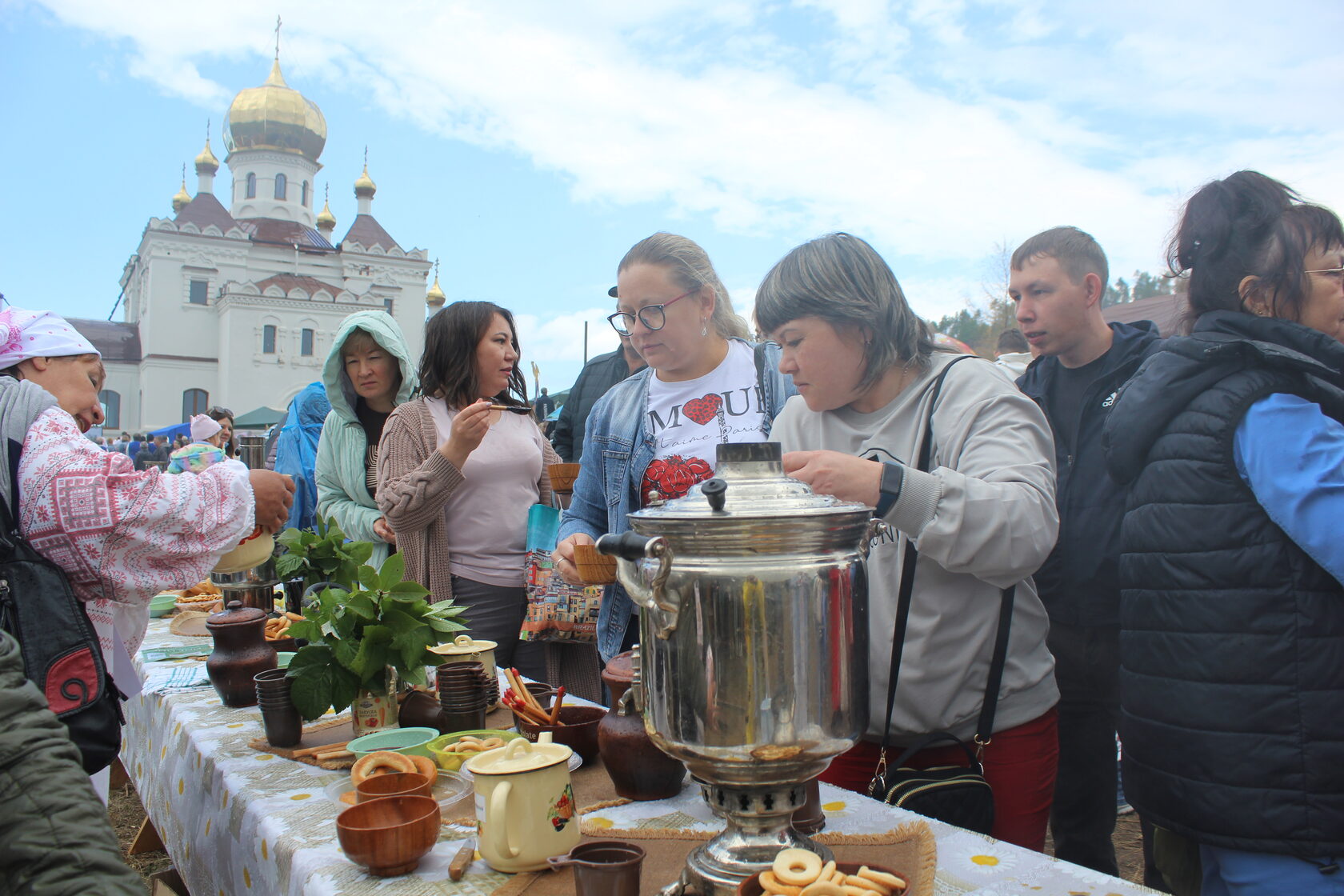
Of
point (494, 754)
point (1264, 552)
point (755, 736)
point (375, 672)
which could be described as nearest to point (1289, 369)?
point (1264, 552)

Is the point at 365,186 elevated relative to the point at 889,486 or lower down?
elevated

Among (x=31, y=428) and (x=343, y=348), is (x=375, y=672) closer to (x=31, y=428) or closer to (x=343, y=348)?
(x=31, y=428)

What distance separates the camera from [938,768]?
1499mm

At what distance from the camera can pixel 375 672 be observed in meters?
1.78

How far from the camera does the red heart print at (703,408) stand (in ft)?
7.87

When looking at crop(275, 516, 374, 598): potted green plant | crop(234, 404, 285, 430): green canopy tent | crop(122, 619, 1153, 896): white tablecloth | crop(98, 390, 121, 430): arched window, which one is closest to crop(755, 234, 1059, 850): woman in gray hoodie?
crop(122, 619, 1153, 896): white tablecloth

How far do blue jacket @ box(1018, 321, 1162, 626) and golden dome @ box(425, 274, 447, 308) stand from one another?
42973 mm

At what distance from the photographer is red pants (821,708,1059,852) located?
163 centimetres

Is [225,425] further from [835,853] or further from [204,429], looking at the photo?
[835,853]

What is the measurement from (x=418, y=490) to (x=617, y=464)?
2.43 ft

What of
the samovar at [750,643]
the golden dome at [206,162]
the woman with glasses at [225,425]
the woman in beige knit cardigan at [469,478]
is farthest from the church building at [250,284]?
the samovar at [750,643]

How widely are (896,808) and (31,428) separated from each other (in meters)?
1.91

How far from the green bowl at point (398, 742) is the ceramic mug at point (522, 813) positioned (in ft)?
1.50

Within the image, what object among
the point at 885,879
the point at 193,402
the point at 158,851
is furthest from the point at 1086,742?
the point at 193,402
